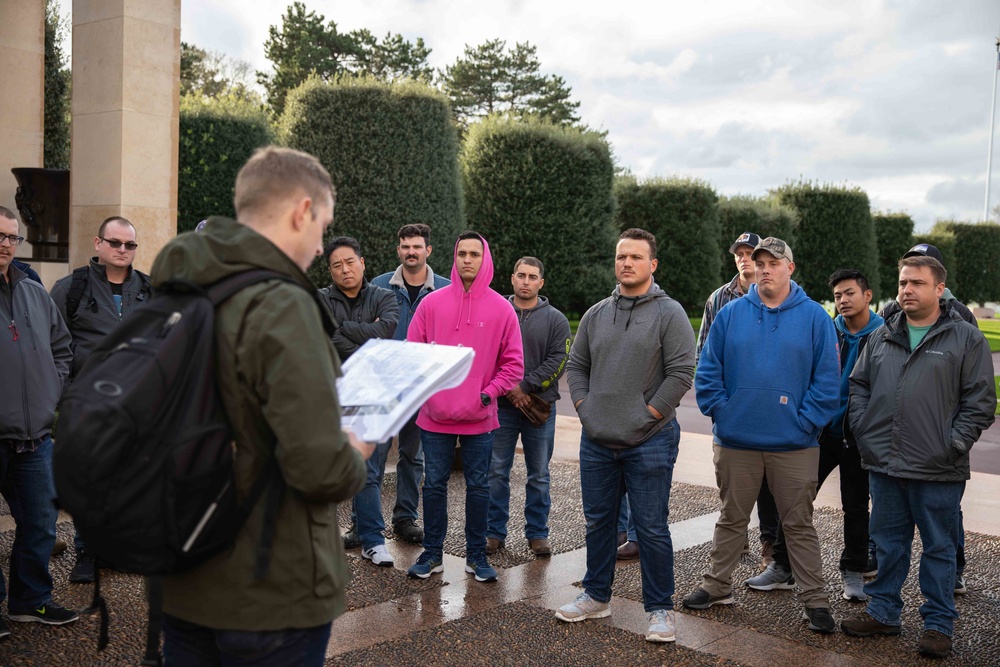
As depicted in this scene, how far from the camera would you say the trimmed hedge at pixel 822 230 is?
31344 mm

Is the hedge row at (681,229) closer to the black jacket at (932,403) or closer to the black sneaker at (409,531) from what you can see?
the black sneaker at (409,531)

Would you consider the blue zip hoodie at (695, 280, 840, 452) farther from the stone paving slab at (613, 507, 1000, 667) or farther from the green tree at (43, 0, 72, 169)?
the green tree at (43, 0, 72, 169)

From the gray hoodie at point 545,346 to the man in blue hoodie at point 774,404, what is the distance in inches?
58.0

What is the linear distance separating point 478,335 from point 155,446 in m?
3.75

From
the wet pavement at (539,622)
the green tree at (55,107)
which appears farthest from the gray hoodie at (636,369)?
the green tree at (55,107)

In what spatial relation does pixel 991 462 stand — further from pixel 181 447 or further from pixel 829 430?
pixel 181 447

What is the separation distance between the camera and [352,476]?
7.08ft

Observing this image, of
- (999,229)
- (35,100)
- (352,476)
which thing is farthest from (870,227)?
(352,476)

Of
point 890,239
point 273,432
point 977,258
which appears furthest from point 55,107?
point 977,258

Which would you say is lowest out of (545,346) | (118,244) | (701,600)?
(701,600)

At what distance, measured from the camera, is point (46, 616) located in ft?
15.1

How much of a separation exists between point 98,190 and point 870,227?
29.4 metres

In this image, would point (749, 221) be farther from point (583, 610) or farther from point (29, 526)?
point (29, 526)

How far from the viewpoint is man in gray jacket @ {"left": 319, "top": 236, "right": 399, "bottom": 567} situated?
583 centimetres
